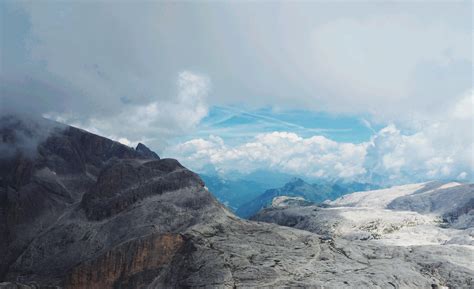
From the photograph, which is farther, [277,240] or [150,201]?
[150,201]

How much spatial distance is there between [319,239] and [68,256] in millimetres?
108523

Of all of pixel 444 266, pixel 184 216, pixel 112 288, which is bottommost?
pixel 112 288

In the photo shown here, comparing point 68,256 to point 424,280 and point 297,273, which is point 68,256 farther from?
point 424,280

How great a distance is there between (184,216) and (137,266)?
172 ft

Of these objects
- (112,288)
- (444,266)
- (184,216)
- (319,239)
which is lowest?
(112,288)

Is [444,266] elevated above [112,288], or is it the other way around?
[444,266]

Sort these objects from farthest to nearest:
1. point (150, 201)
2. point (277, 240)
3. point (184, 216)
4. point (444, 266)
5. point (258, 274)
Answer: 1. point (150, 201)
2. point (184, 216)
3. point (277, 240)
4. point (444, 266)
5. point (258, 274)

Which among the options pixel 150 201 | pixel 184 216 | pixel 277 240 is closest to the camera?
pixel 277 240

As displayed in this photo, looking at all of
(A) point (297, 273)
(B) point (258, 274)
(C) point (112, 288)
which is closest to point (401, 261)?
(A) point (297, 273)

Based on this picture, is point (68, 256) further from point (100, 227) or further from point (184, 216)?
point (184, 216)

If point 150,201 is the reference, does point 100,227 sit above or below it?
below

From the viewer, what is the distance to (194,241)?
124 m

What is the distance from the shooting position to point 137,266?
124 metres

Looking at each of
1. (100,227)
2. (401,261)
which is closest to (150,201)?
(100,227)
